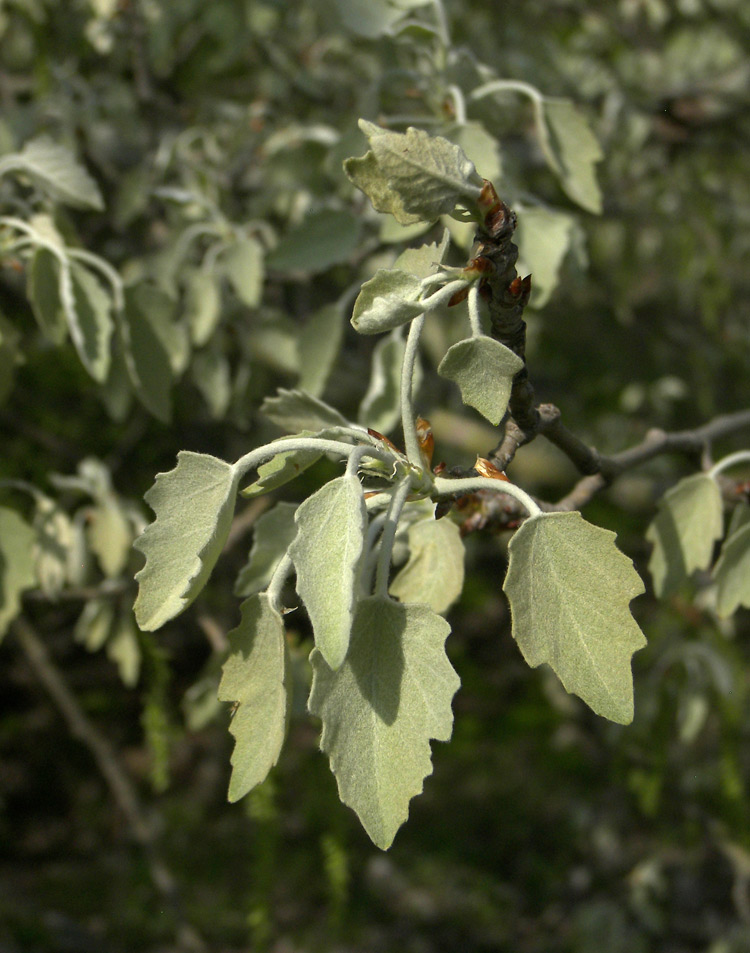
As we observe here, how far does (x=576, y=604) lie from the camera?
0.70m

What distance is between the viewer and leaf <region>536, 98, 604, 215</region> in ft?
3.92

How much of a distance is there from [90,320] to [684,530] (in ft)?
2.75

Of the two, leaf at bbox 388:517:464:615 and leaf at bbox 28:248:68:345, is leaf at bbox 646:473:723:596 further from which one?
leaf at bbox 28:248:68:345

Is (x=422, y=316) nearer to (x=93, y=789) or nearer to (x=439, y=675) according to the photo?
(x=439, y=675)

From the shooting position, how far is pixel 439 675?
2.24 feet

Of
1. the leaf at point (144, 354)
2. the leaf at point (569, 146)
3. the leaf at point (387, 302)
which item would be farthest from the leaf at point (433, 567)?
the leaf at point (569, 146)

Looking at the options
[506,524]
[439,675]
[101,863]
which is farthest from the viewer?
[101,863]

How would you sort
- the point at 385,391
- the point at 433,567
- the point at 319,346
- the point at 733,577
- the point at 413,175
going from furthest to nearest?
the point at 319,346 < the point at 385,391 < the point at 733,577 < the point at 433,567 < the point at 413,175

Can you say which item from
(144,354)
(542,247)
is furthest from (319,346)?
(542,247)

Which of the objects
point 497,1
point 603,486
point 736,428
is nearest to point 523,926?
point 736,428

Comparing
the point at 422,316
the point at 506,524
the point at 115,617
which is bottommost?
the point at 115,617

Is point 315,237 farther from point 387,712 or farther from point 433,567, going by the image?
point 387,712

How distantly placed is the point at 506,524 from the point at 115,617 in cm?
94

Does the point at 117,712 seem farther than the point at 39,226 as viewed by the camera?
Yes
